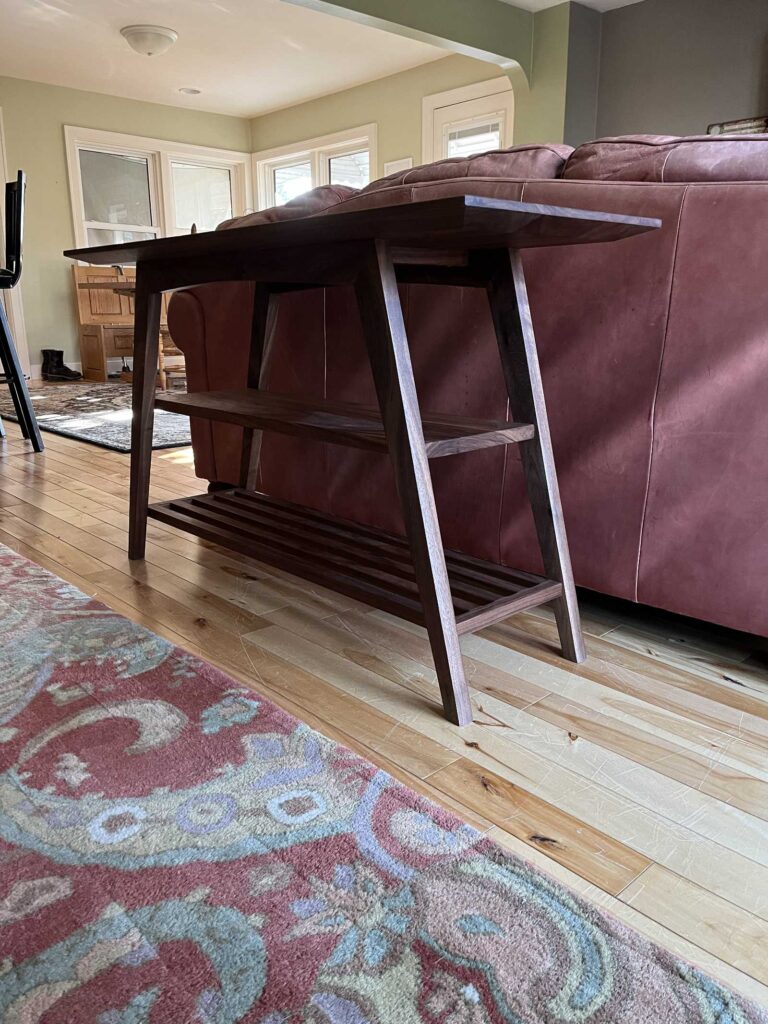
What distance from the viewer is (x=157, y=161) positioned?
7.80m

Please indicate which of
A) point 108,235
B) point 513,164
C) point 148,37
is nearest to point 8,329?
point 513,164

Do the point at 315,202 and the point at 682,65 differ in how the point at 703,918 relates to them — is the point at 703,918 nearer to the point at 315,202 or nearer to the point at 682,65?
the point at 315,202

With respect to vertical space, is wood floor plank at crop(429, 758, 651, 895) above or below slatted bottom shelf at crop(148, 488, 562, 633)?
below

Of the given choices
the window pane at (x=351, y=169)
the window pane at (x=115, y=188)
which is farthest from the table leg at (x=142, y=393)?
the window pane at (x=115, y=188)

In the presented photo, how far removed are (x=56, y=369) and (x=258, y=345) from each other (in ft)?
18.5

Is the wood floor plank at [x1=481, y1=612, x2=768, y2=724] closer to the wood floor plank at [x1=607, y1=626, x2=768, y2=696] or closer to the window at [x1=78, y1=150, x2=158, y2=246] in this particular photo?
the wood floor plank at [x1=607, y1=626, x2=768, y2=696]

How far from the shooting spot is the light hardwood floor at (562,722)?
0.82m

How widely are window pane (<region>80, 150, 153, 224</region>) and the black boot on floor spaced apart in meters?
1.53

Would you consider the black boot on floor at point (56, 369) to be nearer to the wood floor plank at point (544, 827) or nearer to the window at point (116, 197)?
the window at point (116, 197)

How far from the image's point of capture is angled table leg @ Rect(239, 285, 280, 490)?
1.89m

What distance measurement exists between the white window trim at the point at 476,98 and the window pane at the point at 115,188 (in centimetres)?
300

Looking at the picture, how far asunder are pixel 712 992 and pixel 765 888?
0.19 meters

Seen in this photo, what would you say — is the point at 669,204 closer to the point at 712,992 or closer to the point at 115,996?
the point at 712,992

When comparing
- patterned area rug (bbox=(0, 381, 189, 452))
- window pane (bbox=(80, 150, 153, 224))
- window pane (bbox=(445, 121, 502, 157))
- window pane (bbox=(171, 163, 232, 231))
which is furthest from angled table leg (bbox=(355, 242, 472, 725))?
window pane (bbox=(171, 163, 232, 231))
